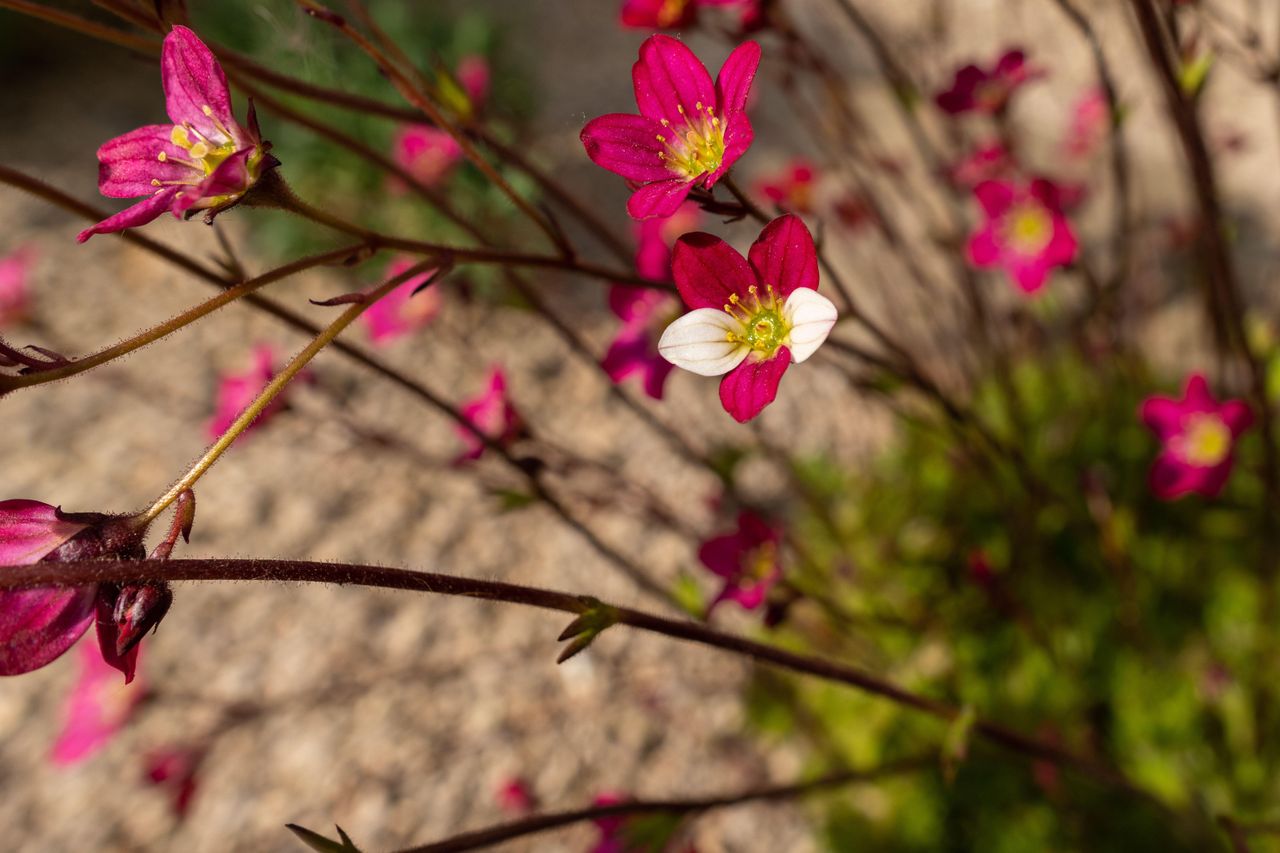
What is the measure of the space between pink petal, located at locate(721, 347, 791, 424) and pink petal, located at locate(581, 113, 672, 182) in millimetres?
172

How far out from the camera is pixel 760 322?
28.8 inches

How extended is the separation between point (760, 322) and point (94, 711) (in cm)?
Result: 132

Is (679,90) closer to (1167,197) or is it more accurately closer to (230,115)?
(230,115)

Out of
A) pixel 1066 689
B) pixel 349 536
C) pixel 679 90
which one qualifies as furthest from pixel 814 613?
pixel 679 90

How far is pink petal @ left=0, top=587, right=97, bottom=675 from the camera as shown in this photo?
53cm

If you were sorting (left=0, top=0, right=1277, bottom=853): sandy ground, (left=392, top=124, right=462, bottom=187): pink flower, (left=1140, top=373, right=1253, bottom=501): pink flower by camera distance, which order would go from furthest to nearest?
(left=392, top=124, right=462, bottom=187): pink flower
(left=0, top=0, right=1277, bottom=853): sandy ground
(left=1140, top=373, right=1253, bottom=501): pink flower

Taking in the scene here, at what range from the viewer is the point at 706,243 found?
2.16ft

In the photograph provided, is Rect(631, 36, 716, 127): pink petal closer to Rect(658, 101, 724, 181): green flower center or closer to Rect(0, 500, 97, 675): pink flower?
Rect(658, 101, 724, 181): green flower center

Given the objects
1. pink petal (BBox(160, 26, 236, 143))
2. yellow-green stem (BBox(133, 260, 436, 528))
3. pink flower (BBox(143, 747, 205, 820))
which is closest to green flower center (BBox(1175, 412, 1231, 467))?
yellow-green stem (BBox(133, 260, 436, 528))

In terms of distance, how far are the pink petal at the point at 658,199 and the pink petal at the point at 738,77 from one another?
0.07 metres

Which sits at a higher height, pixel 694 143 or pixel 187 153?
pixel 187 153

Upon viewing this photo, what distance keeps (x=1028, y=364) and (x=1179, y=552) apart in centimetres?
50

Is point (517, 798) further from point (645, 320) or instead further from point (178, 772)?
point (645, 320)

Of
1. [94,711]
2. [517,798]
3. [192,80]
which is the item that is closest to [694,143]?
[192,80]
